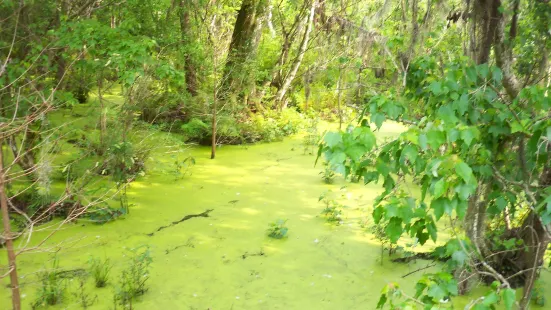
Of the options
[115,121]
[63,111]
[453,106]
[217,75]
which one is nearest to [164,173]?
[115,121]

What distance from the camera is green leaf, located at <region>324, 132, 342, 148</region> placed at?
4.73 feet

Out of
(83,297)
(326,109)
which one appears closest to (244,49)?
(326,109)

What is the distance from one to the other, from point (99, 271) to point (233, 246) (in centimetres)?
103

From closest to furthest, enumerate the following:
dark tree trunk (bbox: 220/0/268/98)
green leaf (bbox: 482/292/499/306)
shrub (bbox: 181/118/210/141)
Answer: green leaf (bbox: 482/292/499/306), shrub (bbox: 181/118/210/141), dark tree trunk (bbox: 220/0/268/98)

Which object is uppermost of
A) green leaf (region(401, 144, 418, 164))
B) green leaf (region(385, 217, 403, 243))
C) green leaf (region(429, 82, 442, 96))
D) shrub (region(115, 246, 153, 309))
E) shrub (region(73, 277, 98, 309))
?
green leaf (region(429, 82, 442, 96))

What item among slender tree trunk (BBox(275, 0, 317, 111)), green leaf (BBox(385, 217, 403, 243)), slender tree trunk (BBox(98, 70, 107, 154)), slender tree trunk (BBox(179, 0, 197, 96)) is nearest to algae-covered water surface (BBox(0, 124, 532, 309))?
slender tree trunk (BBox(98, 70, 107, 154))

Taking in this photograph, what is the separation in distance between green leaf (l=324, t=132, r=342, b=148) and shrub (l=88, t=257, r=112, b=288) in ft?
6.92

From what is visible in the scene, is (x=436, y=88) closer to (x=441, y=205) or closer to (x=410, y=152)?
(x=410, y=152)

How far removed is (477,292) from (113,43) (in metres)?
3.15

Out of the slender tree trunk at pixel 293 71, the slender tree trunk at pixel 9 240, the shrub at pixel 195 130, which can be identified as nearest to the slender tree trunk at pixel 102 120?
the shrub at pixel 195 130

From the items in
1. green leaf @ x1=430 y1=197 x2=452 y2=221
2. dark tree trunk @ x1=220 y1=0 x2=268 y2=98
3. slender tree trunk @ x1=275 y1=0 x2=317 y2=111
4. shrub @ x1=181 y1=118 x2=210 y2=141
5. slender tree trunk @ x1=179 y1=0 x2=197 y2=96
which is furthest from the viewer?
slender tree trunk @ x1=275 y1=0 x2=317 y2=111

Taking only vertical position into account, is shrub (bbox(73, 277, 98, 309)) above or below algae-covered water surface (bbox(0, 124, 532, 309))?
below

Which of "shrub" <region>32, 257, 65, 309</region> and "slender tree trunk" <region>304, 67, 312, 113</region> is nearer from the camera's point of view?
"shrub" <region>32, 257, 65, 309</region>

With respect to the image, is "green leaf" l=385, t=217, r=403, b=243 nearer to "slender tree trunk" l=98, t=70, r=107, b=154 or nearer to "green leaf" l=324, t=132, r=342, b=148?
"green leaf" l=324, t=132, r=342, b=148
